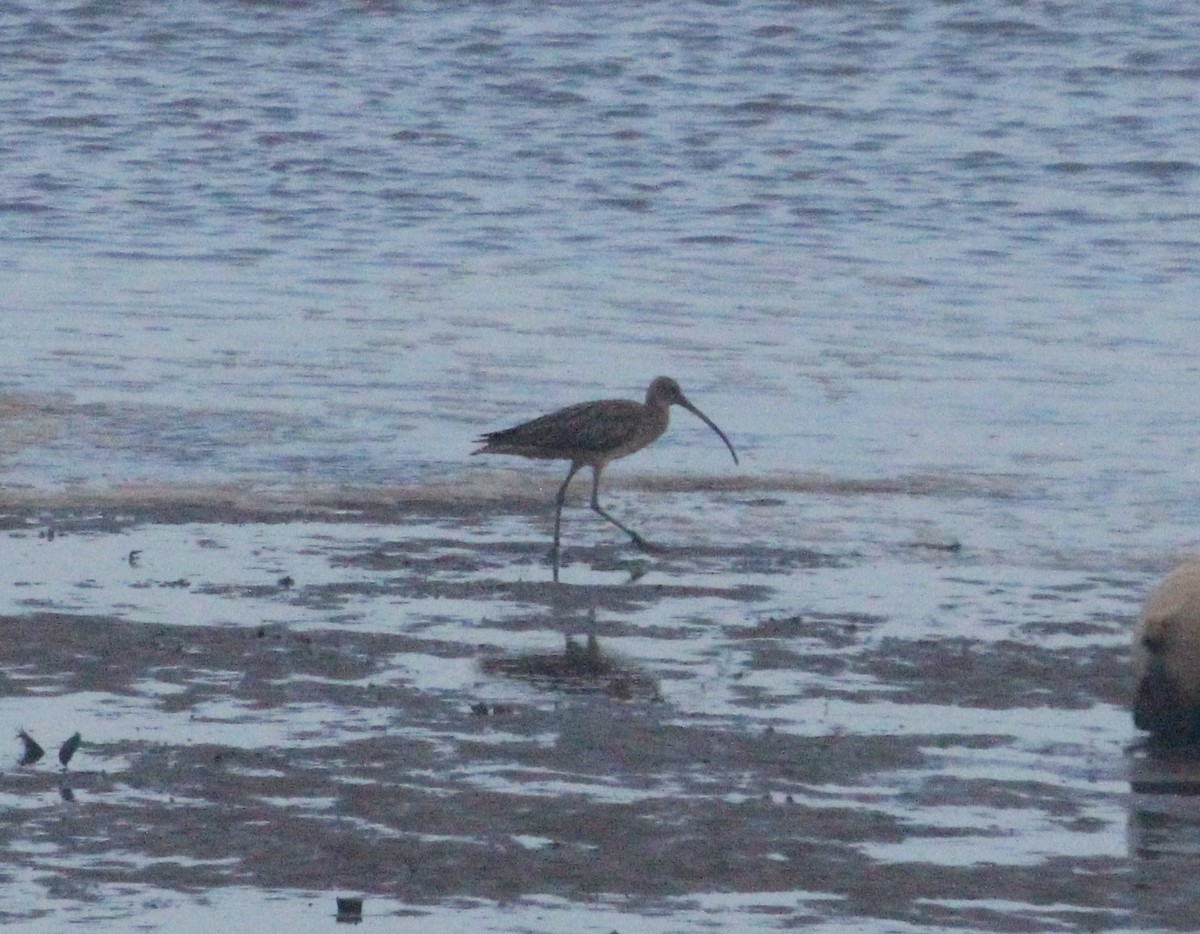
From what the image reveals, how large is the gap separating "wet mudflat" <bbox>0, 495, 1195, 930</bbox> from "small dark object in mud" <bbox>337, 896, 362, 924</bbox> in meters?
0.03

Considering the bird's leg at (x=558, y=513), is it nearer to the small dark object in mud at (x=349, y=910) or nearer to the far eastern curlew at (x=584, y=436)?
the far eastern curlew at (x=584, y=436)

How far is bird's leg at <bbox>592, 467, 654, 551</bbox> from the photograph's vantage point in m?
12.7

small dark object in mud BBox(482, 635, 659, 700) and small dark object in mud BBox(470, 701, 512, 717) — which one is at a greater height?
small dark object in mud BBox(470, 701, 512, 717)

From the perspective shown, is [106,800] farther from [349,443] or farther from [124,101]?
[124,101]

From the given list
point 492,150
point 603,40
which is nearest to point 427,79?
point 603,40

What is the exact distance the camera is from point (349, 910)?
24.6 feet

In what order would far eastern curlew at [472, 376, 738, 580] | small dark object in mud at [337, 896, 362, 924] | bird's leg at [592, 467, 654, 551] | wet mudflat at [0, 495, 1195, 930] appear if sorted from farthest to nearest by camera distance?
far eastern curlew at [472, 376, 738, 580] < bird's leg at [592, 467, 654, 551] < wet mudflat at [0, 495, 1195, 930] < small dark object in mud at [337, 896, 362, 924]

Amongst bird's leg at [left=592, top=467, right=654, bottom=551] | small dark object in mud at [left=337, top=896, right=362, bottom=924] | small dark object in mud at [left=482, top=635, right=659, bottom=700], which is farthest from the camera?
bird's leg at [left=592, top=467, right=654, bottom=551]

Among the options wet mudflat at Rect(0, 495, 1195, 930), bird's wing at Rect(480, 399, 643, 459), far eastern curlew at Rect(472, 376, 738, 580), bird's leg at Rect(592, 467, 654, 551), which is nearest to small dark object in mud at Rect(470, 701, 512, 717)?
wet mudflat at Rect(0, 495, 1195, 930)

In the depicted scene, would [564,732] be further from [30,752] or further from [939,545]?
[939,545]

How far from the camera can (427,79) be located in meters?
38.5

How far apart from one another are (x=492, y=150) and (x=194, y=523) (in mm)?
20647

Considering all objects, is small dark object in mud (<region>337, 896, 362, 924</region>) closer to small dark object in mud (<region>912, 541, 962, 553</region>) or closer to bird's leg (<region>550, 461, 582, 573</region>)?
bird's leg (<region>550, 461, 582, 573</region>)

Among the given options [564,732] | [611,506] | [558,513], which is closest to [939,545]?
[558,513]
